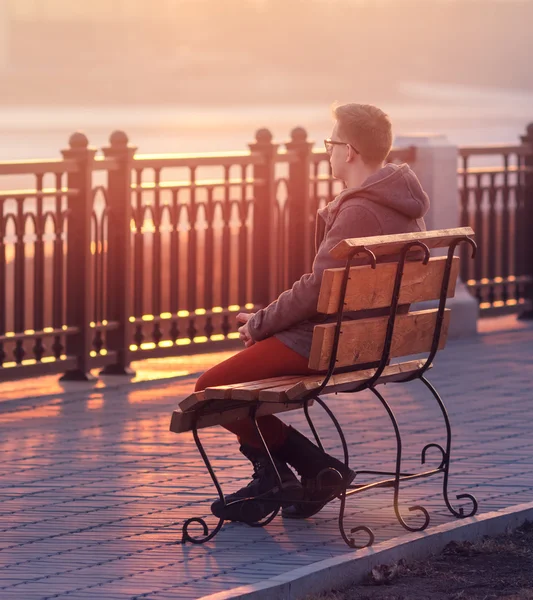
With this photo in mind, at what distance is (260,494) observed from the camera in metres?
6.42

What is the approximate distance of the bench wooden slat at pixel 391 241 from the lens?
5.95 meters

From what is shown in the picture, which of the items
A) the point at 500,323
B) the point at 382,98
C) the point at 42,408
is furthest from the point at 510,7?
the point at 42,408

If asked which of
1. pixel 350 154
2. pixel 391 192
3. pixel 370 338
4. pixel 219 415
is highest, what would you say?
pixel 350 154

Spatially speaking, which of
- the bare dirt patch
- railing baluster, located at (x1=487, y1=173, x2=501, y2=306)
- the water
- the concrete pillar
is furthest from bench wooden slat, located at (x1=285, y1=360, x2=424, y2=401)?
the water

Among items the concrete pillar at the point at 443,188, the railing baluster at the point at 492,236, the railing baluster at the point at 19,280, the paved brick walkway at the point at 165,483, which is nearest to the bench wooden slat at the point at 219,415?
the paved brick walkway at the point at 165,483

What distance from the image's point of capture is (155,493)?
23.3 feet

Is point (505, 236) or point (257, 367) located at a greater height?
point (505, 236)

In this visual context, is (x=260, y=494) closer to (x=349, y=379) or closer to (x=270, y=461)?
(x=270, y=461)

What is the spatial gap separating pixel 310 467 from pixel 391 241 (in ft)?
3.10

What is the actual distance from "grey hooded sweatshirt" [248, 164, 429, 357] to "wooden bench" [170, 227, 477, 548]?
0.33ft

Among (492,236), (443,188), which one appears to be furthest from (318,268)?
(492,236)

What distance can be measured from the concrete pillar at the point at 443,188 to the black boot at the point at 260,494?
22.5 ft

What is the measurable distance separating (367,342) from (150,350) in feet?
17.9

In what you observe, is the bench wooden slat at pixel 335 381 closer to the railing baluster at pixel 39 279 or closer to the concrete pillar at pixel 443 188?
the railing baluster at pixel 39 279
